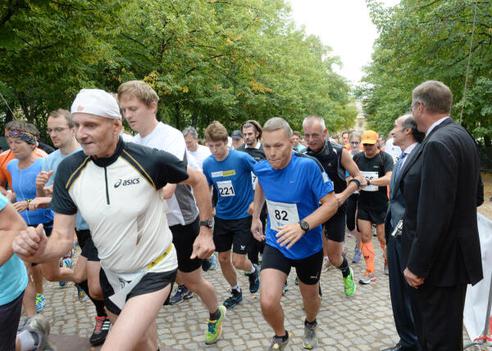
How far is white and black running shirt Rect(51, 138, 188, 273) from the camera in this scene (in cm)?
250

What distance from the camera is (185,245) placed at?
4160 millimetres

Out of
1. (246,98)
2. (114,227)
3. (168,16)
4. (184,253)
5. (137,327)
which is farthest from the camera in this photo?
(246,98)

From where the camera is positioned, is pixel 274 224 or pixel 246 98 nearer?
pixel 274 224

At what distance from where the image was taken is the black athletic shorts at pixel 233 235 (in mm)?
5047

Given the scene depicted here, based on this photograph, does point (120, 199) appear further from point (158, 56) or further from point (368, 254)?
point (158, 56)

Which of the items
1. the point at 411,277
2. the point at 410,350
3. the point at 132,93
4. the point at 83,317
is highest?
the point at 132,93

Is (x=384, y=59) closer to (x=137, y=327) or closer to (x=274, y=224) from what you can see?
(x=274, y=224)

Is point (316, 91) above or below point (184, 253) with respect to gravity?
above

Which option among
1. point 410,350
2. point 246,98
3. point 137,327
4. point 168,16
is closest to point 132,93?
point 137,327

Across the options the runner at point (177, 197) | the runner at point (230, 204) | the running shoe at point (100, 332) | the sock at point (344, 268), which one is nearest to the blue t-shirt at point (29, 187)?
the running shoe at point (100, 332)

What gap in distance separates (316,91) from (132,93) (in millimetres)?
29602

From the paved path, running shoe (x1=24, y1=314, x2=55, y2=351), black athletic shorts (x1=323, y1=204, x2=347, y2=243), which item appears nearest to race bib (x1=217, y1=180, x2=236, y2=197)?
black athletic shorts (x1=323, y1=204, x2=347, y2=243)

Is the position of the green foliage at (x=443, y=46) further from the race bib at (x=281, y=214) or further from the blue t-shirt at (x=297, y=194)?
the race bib at (x=281, y=214)

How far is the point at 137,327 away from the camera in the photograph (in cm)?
233
